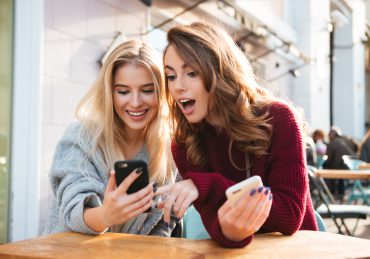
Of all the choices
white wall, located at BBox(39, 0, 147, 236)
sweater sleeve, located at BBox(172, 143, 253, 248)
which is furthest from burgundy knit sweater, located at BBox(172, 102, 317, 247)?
white wall, located at BBox(39, 0, 147, 236)

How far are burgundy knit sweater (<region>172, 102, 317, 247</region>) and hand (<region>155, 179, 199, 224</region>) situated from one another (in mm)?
32

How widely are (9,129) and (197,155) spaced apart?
2875mm

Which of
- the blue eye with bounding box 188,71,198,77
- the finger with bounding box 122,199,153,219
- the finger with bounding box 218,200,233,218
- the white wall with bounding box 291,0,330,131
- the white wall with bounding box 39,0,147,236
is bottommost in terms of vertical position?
the finger with bounding box 122,199,153,219

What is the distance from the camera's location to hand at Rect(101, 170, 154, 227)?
157 centimetres

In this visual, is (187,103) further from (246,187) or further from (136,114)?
(246,187)

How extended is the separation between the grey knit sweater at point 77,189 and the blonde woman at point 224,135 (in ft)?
1.09

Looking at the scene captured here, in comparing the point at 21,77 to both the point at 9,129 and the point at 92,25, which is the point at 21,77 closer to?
the point at 9,129

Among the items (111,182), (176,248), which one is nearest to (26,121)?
(111,182)

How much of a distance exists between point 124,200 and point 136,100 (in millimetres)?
742

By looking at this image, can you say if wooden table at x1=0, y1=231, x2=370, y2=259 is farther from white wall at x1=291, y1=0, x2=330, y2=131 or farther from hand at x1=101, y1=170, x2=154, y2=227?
white wall at x1=291, y1=0, x2=330, y2=131

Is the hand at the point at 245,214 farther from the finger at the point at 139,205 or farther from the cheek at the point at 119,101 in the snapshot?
the cheek at the point at 119,101

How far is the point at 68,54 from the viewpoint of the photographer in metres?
5.16

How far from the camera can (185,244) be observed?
1487 millimetres

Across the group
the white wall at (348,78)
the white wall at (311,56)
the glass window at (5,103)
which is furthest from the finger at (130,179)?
the white wall at (348,78)
